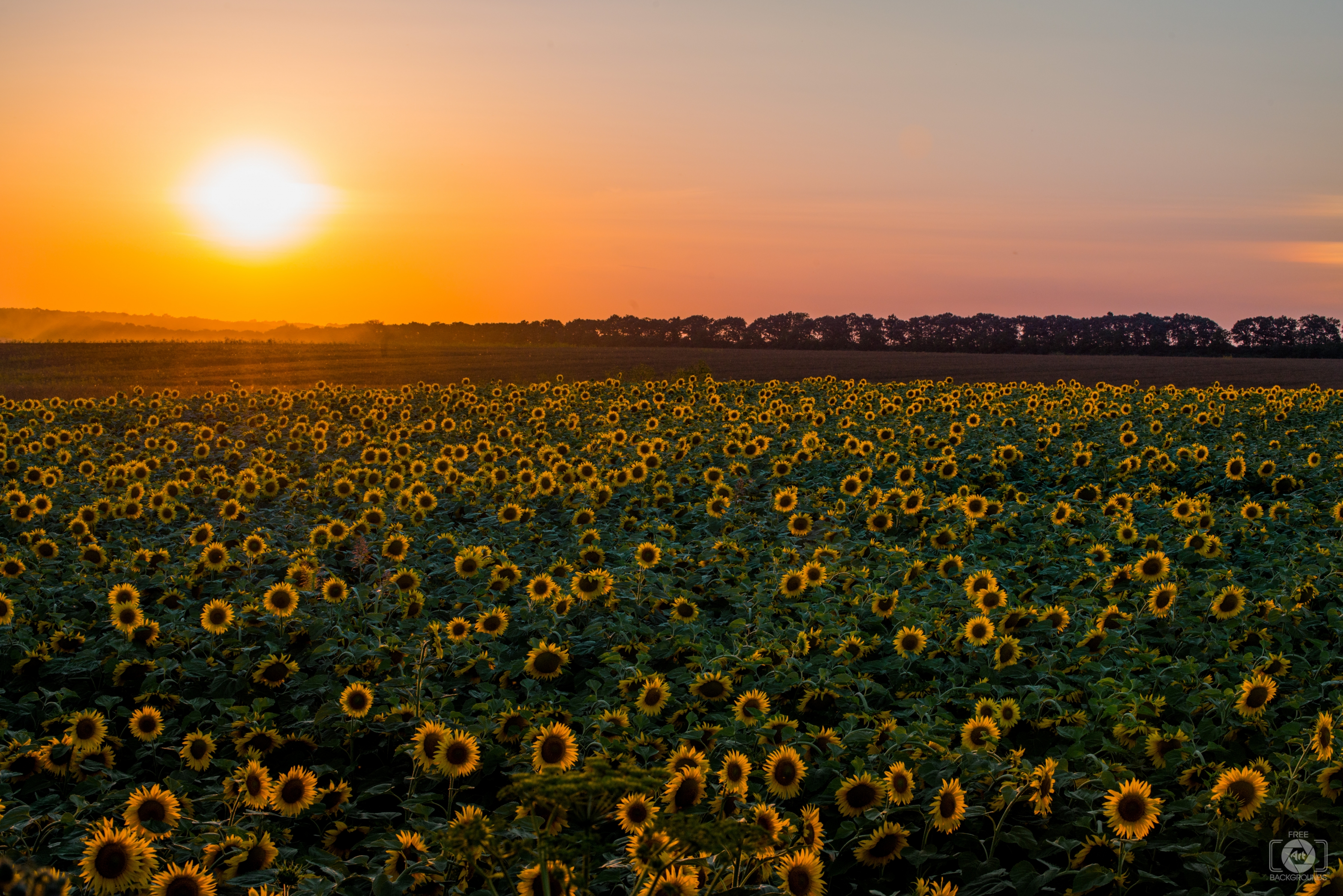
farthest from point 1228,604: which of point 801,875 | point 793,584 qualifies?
point 801,875

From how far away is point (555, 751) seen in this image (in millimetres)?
3971

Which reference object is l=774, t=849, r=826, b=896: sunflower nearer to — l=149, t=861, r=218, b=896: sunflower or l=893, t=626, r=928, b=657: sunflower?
l=149, t=861, r=218, b=896: sunflower

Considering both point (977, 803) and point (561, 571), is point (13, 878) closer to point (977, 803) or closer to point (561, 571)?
point (977, 803)

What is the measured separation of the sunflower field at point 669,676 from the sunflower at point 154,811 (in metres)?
0.02

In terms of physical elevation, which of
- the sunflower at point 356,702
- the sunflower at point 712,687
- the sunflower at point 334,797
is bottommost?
the sunflower at point 334,797

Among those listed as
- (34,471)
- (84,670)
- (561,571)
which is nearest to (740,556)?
(561,571)

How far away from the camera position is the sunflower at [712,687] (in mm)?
4988

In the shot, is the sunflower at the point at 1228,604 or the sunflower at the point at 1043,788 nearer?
the sunflower at the point at 1043,788

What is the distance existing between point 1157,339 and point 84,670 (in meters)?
94.4

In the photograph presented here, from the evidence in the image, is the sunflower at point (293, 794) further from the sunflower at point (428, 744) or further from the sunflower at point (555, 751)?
the sunflower at point (555, 751)

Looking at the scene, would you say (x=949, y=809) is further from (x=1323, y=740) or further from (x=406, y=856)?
(x=406, y=856)

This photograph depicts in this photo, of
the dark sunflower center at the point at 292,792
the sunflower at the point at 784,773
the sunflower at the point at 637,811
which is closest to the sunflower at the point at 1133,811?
the sunflower at the point at 784,773

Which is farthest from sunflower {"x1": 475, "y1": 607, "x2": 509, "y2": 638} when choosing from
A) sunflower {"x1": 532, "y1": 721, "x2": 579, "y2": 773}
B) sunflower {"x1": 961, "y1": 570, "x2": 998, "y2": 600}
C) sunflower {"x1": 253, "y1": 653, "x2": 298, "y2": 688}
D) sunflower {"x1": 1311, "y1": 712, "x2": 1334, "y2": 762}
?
sunflower {"x1": 1311, "y1": 712, "x2": 1334, "y2": 762}

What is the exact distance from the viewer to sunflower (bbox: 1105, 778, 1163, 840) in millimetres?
3436
